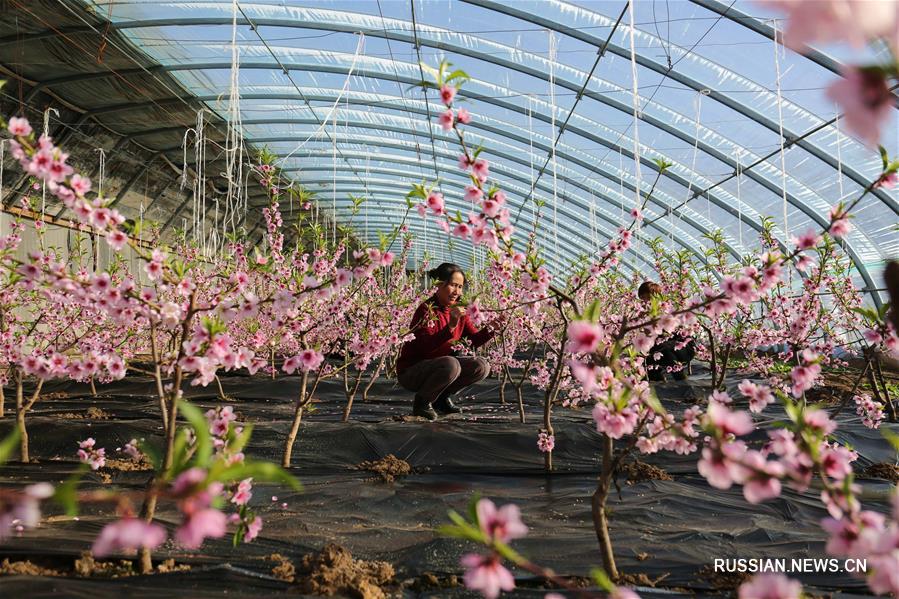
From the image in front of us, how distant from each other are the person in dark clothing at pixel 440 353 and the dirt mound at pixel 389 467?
168 cm

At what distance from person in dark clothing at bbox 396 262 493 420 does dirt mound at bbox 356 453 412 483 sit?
1.68 meters

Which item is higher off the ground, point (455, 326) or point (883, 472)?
point (455, 326)

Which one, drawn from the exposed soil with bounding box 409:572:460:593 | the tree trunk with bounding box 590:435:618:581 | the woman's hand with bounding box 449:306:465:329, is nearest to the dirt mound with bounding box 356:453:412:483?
the woman's hand with bounding box 449:306:465:329

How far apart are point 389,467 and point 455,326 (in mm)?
2009

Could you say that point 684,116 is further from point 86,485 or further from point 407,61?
point 86,485

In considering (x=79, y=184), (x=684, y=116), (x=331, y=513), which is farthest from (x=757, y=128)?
(x=79, y=184)

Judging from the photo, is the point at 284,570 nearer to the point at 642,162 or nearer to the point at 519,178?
the point at 642,162

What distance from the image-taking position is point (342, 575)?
2.20 metres

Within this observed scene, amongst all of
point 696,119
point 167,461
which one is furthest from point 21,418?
point 696,119

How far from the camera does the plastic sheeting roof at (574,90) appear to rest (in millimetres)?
9742

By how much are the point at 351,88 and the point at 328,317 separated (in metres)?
9.82

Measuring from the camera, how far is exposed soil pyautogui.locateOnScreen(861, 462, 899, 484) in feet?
14.4

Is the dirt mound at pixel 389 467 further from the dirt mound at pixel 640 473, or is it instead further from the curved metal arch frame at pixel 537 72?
the curved metal arch frame at pixel 537 72

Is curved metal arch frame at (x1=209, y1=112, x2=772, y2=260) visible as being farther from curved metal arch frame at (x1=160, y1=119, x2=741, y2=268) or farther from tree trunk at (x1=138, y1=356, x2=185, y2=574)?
tree trunk at (x1=138, y1=356, x2=185, y2=574)
